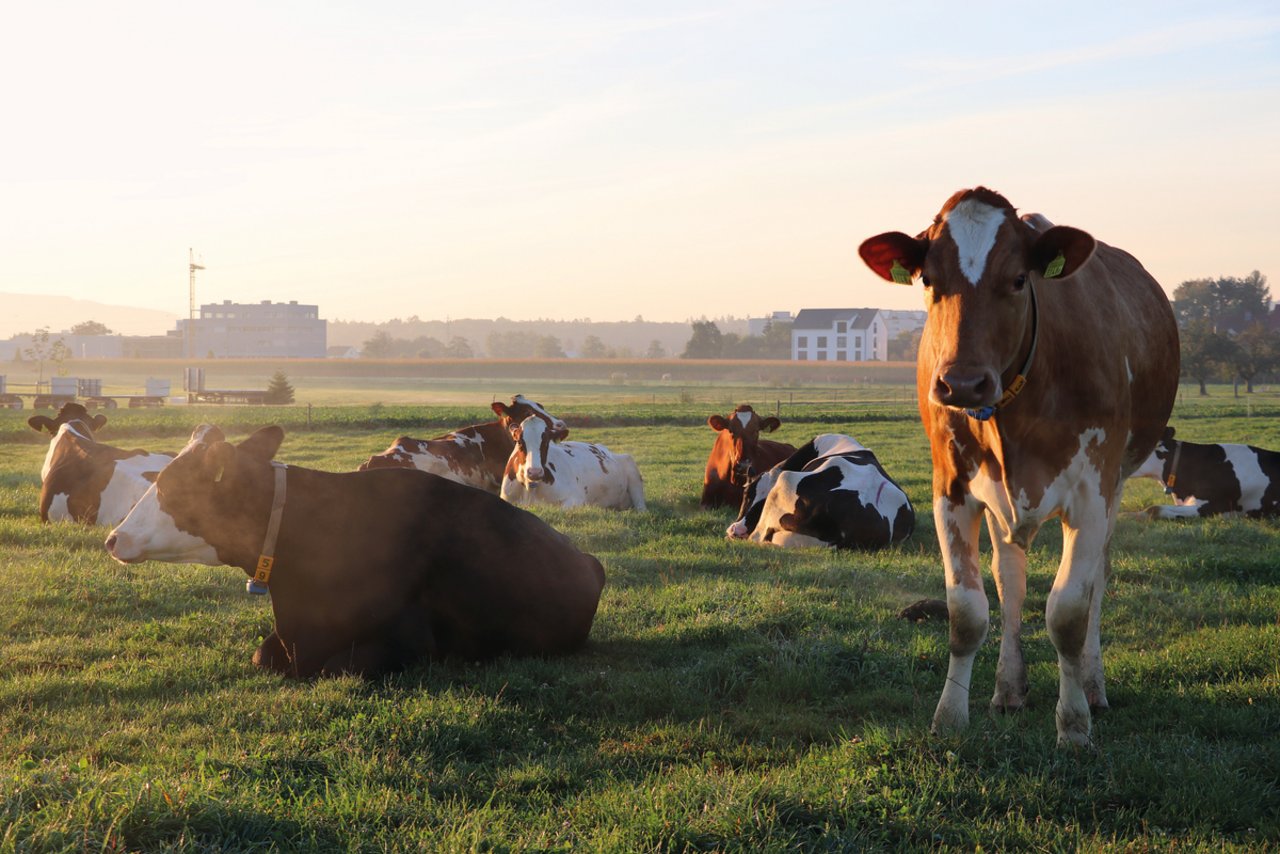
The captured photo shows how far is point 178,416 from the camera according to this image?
38.8m

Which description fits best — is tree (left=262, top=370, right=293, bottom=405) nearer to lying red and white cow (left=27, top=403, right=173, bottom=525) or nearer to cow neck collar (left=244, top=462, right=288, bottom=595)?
lying red and white cow (left=27, top=403, right=173, bottom=525)

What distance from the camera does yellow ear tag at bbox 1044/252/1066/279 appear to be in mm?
5035

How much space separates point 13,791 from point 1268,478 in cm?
1453

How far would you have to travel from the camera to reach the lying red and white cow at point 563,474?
1478cm

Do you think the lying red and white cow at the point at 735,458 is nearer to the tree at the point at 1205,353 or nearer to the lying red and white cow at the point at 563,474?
the lying red and white cow at the point at 563,474

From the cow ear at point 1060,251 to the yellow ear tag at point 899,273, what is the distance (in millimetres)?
597

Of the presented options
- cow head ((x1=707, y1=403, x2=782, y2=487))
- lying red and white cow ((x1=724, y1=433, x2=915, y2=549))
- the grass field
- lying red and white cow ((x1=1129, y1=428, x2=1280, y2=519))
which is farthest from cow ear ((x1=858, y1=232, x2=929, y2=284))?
lying red and white cow ((x1=1129, y1=428, x2=1280, y2=519))

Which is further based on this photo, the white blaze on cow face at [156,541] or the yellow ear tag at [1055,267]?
the white blaze on cow face at [156,541]

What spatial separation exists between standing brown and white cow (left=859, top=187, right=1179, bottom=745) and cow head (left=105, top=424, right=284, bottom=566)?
392 cm

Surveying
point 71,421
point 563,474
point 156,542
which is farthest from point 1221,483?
point 71,421

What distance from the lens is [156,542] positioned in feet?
22.1

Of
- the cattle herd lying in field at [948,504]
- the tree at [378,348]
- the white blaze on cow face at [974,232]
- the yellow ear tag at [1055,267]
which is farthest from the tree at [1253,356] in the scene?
the tree at [378,348]

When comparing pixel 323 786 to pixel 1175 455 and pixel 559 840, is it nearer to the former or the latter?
pixel 559 840

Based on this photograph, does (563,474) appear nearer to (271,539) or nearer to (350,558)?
(350,558)
